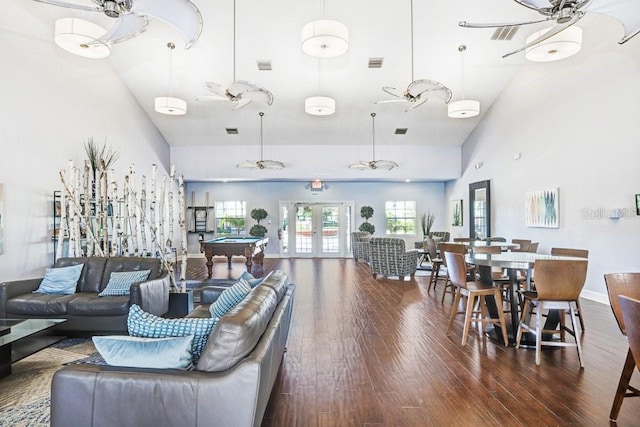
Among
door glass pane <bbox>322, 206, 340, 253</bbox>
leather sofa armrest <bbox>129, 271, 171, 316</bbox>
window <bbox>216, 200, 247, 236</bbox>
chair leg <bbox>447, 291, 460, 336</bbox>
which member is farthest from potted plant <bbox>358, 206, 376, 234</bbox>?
leather sofa armrest <bbox>129, 271, 171, 316</bbox>

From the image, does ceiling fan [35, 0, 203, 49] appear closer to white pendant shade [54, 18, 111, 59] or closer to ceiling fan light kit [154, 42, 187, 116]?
white pendant shade [54, 18, 111, 59]

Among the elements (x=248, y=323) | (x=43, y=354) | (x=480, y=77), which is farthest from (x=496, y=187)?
(x=43, y=354)

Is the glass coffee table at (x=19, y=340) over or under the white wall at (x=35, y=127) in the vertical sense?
under

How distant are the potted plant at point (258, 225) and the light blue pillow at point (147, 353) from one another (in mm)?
9816

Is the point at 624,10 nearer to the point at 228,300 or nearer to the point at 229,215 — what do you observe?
the point at 228,300

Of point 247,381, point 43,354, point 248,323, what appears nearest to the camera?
point 247,381

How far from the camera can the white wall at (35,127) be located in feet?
16.9

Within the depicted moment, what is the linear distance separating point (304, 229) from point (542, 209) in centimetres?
751

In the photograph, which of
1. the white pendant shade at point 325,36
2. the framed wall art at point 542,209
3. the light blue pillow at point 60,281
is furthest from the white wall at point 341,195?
the light blue pillow at point 60,281

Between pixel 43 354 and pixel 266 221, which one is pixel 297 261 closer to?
pixel 266 221

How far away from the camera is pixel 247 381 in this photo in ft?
5.65

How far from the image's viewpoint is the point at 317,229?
12672 millimetres

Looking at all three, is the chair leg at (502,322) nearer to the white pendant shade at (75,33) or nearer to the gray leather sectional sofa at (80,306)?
the gray leather sectional sofa at (80,306)

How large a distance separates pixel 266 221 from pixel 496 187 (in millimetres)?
7270
